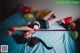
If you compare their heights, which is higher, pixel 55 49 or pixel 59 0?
pixel 59 0

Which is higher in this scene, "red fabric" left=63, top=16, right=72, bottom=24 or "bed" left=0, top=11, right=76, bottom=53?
"red fabric" left=63, top=16, right=72, bottom=24

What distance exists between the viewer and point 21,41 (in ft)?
3.80

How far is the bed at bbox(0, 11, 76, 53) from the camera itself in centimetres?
116

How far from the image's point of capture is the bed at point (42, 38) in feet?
3.79

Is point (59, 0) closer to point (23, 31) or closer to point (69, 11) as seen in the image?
point (69, 11)

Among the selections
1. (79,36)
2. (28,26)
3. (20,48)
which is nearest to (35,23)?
(28,26)

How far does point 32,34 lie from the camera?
3.81ft

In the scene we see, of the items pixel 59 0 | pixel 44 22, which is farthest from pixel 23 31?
pixel 59 0

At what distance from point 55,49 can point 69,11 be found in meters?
0.26

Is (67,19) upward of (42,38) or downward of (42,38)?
upward

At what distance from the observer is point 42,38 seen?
1.16 metres

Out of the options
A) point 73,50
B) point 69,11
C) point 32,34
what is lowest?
point 73,50

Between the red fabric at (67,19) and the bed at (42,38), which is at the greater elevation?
the red fabric at (67,19)

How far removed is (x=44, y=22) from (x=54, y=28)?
0.08 meters
